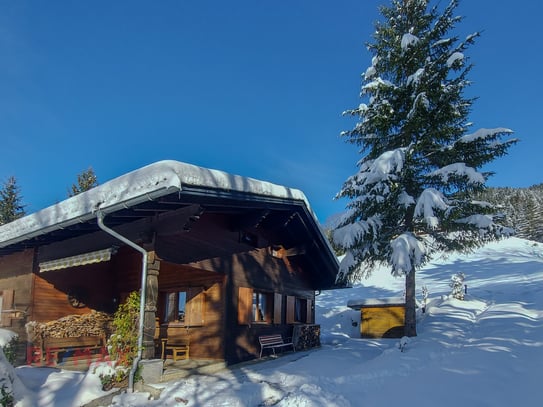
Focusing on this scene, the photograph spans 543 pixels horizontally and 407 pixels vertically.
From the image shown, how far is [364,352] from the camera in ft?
37.1

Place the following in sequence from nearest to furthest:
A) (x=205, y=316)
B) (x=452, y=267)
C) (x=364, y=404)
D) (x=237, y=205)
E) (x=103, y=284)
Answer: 1. (x=364, y=404)
2. (x=237, y=205)
3. (x=205, y=316)
4. (x=103, y=284)
5. (x=452, y=267)

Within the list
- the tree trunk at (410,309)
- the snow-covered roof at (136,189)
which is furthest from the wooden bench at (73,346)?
the tree trunk at (410,309)

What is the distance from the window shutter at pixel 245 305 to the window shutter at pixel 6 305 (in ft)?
17.8

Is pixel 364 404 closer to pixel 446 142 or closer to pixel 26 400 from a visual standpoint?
pixel 26 400

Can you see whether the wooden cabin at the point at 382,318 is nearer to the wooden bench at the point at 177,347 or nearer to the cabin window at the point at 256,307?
the cabin window at the point at 256,307

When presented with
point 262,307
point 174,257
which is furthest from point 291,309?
point 174,257

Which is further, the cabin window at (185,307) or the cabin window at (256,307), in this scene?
the cabin window at (256,307)

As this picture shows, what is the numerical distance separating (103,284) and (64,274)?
1.17m

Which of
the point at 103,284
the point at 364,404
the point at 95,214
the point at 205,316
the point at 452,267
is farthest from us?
the point at 452,267

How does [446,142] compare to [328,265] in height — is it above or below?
above

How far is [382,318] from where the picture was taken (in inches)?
730

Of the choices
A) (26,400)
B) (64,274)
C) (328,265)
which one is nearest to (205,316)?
(64,274)

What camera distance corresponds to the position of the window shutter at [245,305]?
970cm

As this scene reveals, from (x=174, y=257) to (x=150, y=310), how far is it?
4.02ft
